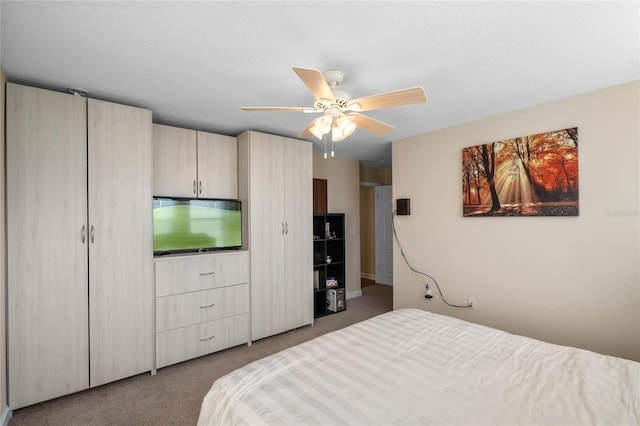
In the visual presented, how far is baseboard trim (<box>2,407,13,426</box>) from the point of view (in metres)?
1.93

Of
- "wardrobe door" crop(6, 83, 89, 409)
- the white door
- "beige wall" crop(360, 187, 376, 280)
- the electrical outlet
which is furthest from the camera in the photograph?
"beige wall" crop(360, 187, 376, 280)

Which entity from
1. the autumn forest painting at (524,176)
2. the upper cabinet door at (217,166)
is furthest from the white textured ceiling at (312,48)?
the upper cabinet door at (217,166)

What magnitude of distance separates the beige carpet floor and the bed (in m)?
1.06

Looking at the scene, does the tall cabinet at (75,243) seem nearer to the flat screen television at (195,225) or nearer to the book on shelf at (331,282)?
the flat screen television at (195,225)

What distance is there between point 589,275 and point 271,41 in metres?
3.05

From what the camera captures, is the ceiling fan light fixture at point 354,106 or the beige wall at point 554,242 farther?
the beige wall at point 554,242

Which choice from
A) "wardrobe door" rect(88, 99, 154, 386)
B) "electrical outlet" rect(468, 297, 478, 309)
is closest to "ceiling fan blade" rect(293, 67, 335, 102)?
"wardrobe door" rect(88, 99, 154, 386)

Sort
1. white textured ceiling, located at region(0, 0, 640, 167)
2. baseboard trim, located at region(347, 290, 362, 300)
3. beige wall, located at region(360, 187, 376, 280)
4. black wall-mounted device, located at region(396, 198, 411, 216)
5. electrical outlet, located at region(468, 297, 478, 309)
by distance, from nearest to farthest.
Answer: white textured ceiling, located at region(0, 0, 640, 167)
electrical outlet, located at region(468, 297, 478, 309)
black wall-mounted device, located at region(396, 198, 411, 216)
baseboard trim, located at region(347, 290, 362, 300)
beige wall, located at region(360, 187, 376, 280)

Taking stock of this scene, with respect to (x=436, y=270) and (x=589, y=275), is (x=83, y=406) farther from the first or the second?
(x=589, y=275)

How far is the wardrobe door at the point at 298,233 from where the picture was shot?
3516 millimetres

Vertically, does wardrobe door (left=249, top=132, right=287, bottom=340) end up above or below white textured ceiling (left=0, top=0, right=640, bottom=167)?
below

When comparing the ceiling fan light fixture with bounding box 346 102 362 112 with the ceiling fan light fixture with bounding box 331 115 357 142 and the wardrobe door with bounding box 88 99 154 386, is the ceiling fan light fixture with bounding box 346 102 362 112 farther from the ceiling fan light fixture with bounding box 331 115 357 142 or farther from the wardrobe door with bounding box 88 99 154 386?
the wardrobe door with bounding box 88 99 154 386

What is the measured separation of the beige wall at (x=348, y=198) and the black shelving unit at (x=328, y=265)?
0.43 metres

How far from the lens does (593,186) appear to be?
7.75ft
